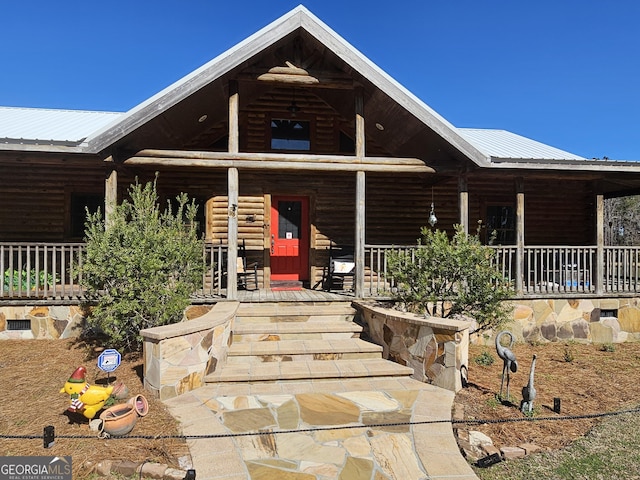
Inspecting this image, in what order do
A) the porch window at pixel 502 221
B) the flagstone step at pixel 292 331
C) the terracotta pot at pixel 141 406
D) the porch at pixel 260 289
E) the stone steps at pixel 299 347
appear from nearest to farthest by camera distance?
the terracotta pot at pixel 141 406, the stone steps at pixel 299 347, the flagstone step at pixel 292 331, the porch at pixel 260 289, the porch window at pixel 502 221

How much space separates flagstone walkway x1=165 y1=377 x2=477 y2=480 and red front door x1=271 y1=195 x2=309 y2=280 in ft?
16.8

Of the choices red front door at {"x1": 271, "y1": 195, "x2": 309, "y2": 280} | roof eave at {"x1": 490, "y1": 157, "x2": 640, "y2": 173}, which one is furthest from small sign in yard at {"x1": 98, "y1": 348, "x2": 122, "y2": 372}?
roof eave at {"x1": 490, "y1": 157, "x2": 640, "y2": 173}

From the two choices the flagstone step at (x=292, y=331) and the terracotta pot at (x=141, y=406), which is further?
the flagstone step at (x=292, y=331)

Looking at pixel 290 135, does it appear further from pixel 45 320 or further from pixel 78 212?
pixel 45 320

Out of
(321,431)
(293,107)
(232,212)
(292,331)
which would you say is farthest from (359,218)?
(321,431)

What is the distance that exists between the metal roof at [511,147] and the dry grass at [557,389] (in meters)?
4.29

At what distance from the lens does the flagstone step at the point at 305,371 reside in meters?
4.98

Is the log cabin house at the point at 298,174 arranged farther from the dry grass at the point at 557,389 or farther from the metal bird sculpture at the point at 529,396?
the metal bird sculpture at the point at 529,396

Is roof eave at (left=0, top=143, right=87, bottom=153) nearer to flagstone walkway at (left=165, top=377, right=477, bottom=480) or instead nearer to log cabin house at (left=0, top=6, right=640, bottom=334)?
log cabin house at (left=0, top=6, right=640, bottom=334)

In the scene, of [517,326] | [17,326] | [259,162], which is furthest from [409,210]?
[17,326]

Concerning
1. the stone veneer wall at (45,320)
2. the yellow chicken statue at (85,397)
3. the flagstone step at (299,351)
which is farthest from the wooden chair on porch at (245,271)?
the yellow chicken statue at (85,397)

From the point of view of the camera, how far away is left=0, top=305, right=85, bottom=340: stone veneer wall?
6871 millimetres

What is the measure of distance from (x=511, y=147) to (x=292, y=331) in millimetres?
8329

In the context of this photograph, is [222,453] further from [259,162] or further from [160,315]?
[259,162]
